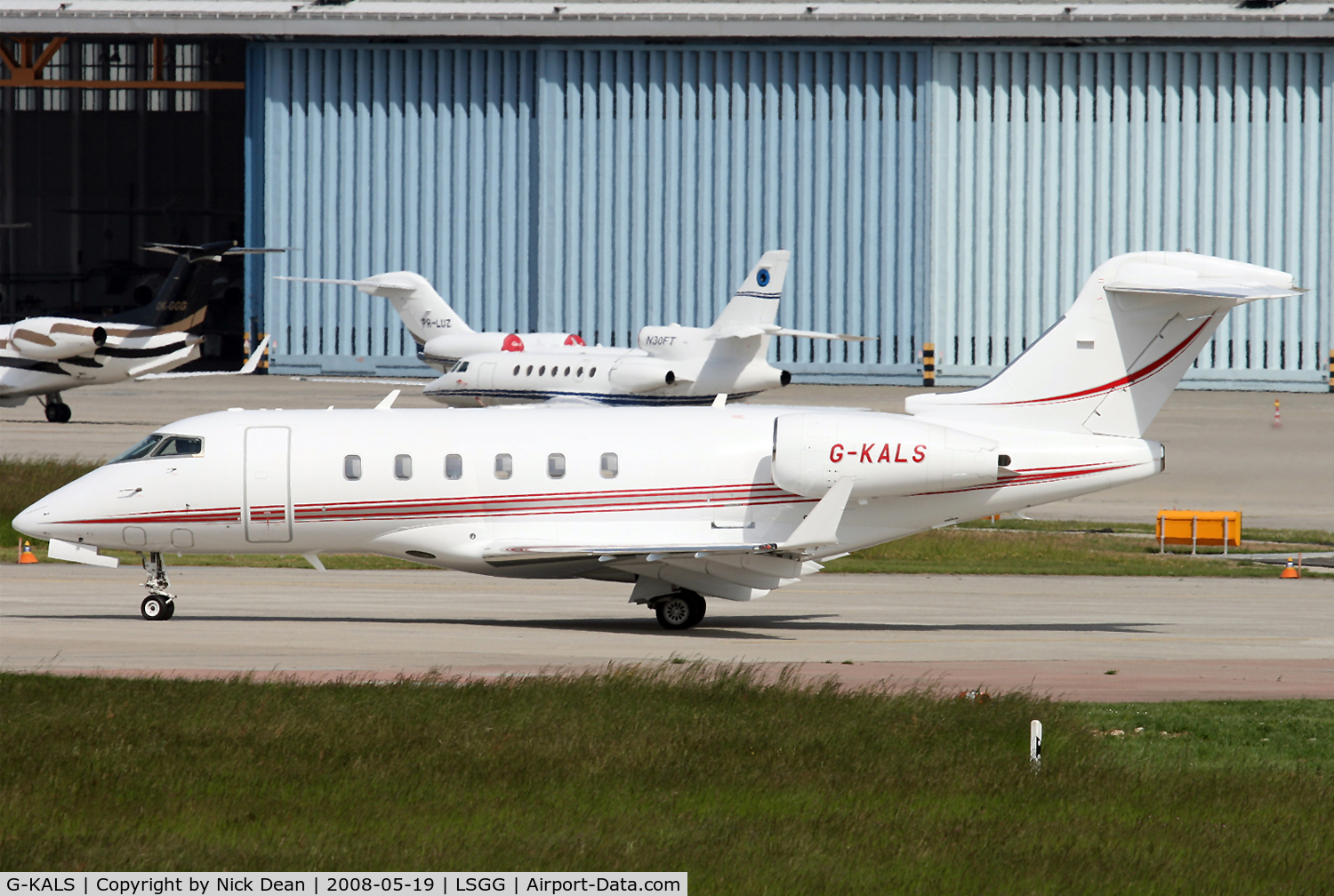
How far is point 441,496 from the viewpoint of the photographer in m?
21.8

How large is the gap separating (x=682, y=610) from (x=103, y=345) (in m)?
34.2

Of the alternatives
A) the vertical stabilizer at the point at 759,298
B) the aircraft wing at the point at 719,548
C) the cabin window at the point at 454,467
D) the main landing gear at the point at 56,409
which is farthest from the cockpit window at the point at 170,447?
the main landing gear at the point at 56,409

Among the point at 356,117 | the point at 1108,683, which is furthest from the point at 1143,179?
the point at 1108,683

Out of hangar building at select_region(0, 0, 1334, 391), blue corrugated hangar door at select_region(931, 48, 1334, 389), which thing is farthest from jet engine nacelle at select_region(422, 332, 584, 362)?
blue corrugated hangar door at select_region(931, 48, 1334, 389)

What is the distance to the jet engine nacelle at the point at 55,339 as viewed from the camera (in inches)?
1975

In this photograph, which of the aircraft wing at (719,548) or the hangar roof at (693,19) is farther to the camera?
the hangar roof at (693,19)

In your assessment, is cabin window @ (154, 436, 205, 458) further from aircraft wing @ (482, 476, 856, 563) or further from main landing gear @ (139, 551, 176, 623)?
aircraft wing @ (482, 476, 856, 563)

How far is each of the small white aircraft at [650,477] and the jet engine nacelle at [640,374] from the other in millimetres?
26539

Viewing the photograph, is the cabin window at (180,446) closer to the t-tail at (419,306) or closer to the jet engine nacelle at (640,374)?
the jet engine nacelle at (640,374)

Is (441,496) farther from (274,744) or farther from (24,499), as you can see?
(24,499)

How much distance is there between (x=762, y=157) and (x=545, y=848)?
190 ft

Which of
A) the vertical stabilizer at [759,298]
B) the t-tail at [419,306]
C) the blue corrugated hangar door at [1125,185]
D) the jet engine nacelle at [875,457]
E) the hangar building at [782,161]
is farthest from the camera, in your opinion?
the hangar building at [782,161]

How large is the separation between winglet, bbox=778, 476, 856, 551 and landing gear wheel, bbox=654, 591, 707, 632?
1.85 meters

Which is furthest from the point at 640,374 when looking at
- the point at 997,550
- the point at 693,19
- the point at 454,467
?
the point at 454,467
